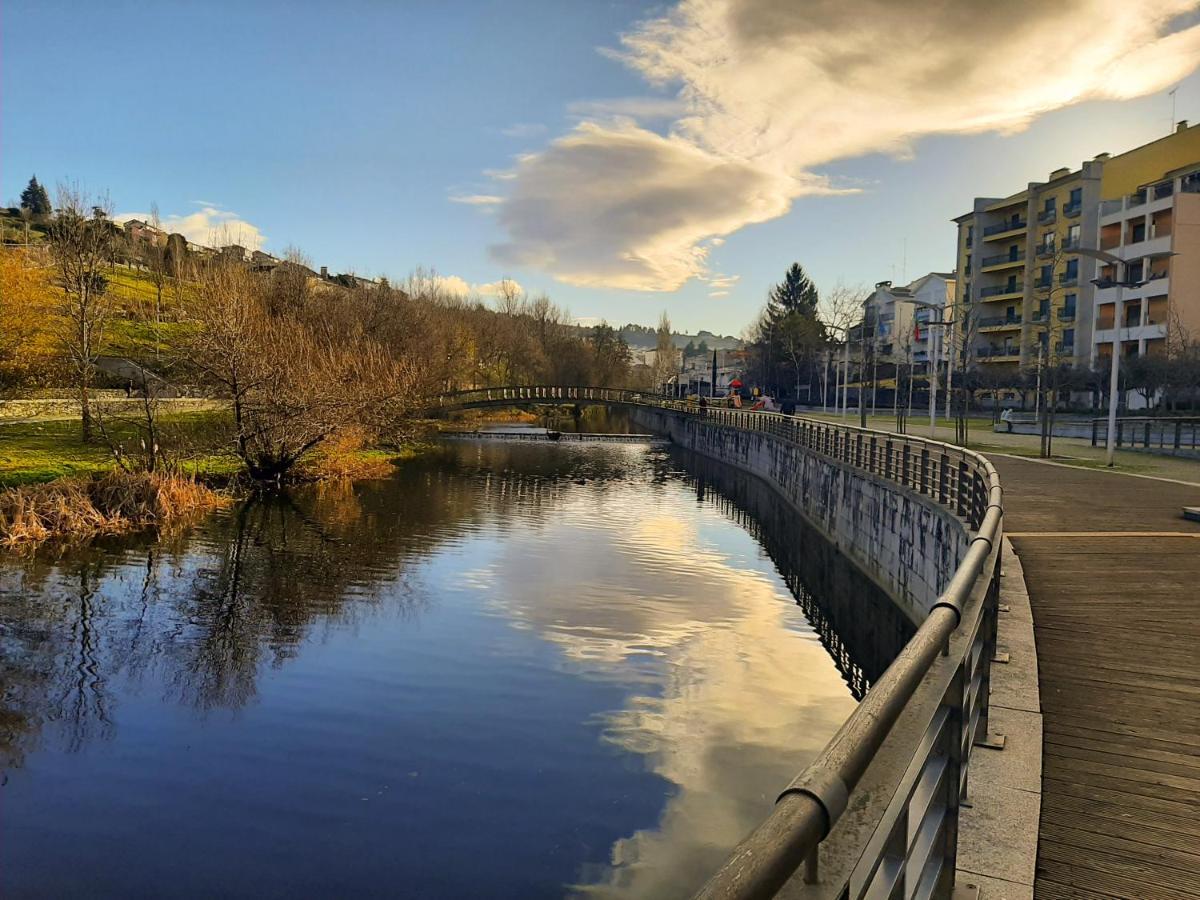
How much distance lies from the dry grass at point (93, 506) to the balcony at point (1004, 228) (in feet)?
207

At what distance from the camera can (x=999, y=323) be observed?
220ft

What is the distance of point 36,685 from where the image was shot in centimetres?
1084

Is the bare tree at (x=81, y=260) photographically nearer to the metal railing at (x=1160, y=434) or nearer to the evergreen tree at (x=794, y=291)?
the metal railing at (x=1160, y=434)

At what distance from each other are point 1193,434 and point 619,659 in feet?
80.2

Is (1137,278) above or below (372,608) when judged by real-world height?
above

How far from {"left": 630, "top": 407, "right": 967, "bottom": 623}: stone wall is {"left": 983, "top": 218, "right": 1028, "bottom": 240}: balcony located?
136 ft

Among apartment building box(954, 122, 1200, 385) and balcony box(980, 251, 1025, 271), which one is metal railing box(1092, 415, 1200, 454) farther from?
balcony box(980, 251, 1025, 271)

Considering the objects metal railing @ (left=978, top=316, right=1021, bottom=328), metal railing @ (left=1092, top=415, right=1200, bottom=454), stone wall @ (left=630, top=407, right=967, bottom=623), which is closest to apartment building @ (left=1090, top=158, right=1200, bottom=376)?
metal railing @ (left=978, top=316, right=1021, bottom=328)

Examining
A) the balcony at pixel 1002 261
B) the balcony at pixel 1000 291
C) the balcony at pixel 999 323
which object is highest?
the balcony at pixel 1002 261

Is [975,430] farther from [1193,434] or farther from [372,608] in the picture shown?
[372,608]

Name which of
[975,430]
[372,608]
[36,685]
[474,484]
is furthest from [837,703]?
[975,430]

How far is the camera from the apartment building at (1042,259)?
2164 inches

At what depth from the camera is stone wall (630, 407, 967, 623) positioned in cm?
1366

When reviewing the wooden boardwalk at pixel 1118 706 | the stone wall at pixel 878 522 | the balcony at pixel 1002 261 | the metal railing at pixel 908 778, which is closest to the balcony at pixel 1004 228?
the balcony at pixel 1002 261
